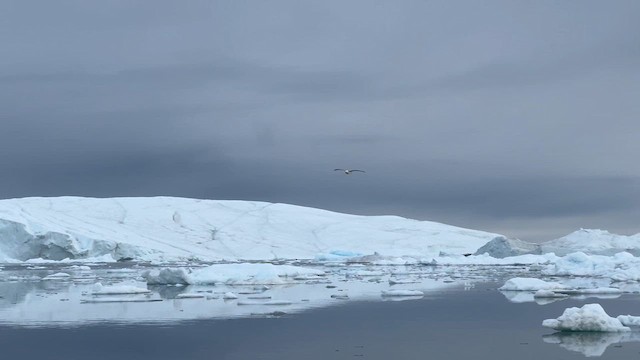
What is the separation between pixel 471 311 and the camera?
15.3m

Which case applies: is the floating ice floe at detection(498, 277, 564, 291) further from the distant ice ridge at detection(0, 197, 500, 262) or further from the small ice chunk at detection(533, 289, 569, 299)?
the distant ice ridge at detection(0, 197, 500, 262)

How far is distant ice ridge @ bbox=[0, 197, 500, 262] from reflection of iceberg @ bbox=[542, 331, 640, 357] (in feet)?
119

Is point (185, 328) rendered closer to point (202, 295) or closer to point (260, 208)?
point (202, 295)

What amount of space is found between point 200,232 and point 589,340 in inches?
1965

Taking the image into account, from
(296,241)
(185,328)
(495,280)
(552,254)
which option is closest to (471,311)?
(185,328)

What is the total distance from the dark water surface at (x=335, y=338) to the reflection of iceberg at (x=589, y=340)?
0.01 m

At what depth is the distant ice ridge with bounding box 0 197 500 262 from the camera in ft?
146

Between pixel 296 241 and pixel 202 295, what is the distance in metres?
42.4

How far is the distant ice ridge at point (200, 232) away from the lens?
44.6 m

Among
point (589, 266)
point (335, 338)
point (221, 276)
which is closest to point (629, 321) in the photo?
point (335, 338)

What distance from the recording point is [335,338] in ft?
36.9

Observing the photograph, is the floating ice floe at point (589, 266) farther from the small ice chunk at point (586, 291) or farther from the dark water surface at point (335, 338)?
the dark water surface at point (335, 338)

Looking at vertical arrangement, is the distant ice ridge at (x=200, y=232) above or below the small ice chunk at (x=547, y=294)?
above

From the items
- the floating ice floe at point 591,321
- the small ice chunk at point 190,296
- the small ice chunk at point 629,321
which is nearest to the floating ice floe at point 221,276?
the small ice chunk at point 190,296
